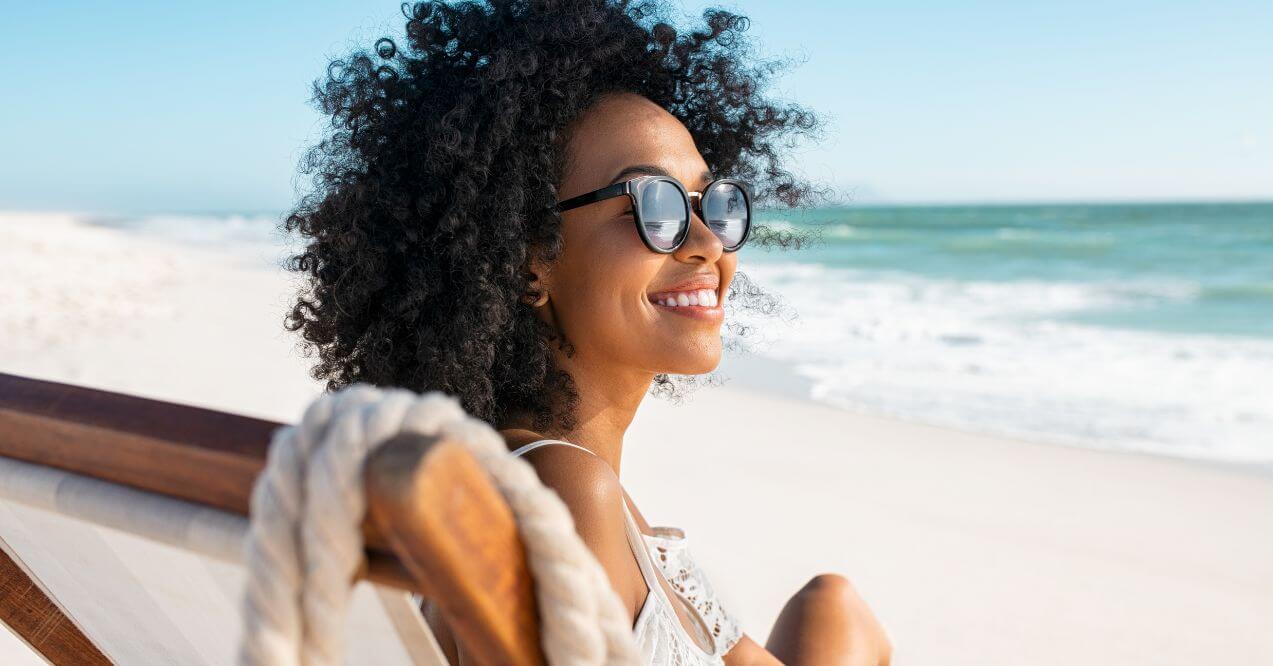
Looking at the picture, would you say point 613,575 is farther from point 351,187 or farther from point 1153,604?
point 1153,604

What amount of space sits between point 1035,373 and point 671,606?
853 cm

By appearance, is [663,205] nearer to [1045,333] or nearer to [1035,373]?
[1035,373]

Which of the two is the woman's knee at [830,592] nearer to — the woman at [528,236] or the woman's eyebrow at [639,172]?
the woman at [528,236]

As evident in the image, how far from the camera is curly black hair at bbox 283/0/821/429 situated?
Result: 80.7 inches

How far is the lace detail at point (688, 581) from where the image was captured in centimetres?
201

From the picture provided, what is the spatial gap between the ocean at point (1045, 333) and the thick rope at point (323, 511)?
2585 millimetres

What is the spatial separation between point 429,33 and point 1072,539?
426cm

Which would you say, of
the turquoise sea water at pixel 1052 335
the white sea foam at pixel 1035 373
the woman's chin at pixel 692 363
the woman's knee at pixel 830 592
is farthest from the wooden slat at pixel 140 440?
the white sea foam at pixel 1035 373

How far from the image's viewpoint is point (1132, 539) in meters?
5.03

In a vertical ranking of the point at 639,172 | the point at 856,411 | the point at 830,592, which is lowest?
the point at 856,411

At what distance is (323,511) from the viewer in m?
0.64

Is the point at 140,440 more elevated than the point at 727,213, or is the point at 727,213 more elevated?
the point at 727,213

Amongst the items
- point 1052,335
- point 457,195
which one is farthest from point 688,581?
point 1052,335

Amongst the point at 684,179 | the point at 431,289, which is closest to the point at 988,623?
the point at 684,179
